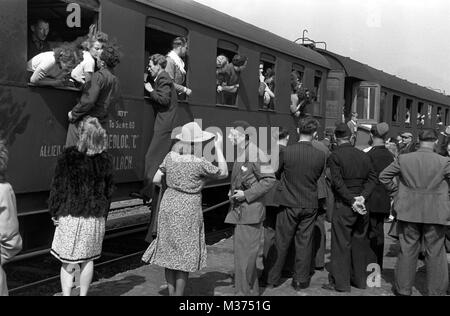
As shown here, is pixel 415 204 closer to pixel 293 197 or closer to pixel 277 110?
pixel 293 197

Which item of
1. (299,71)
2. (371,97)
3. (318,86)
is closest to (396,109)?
(371,97)

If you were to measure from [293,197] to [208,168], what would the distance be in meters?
1.32

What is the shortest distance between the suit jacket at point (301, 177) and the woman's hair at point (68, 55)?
244cm

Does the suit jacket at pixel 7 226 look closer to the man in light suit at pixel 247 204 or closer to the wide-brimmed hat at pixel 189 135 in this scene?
the wide-brimmed hat at pixel 189 135

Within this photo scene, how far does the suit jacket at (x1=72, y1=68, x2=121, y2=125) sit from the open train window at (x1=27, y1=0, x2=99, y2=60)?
0.60 metres

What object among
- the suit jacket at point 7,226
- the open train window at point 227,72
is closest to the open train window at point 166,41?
the open train window at point 227,72

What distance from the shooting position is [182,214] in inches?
189

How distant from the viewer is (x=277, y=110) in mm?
10102

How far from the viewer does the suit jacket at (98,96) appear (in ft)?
18.0

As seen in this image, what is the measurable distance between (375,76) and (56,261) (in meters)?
11.4

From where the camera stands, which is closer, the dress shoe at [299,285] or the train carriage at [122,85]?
the train carriage at [122,85]

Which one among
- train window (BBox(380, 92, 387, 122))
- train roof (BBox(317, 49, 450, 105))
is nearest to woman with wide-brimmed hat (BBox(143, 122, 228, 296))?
train roof (BBox(317, 49, 450, 105))
